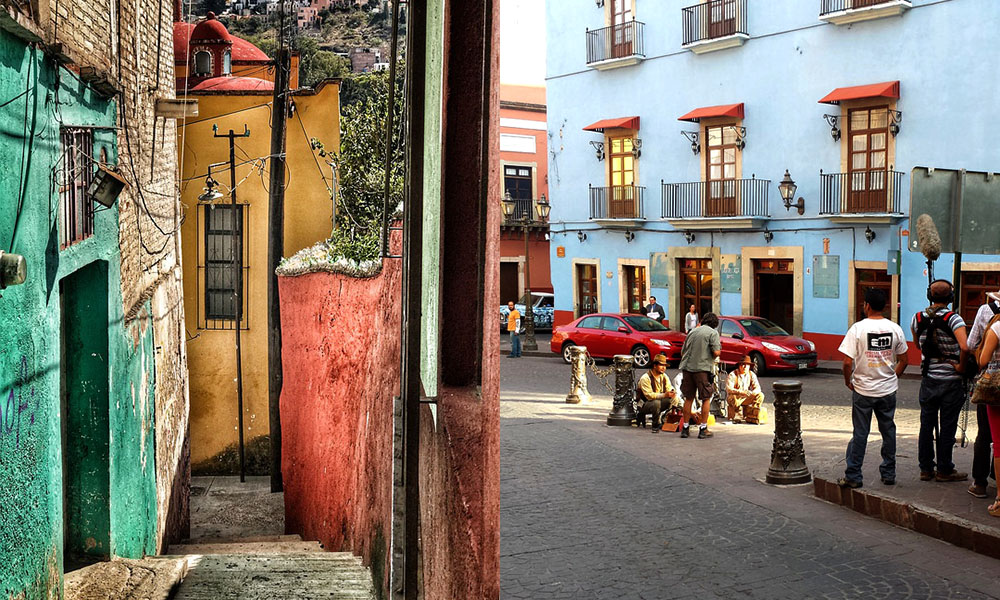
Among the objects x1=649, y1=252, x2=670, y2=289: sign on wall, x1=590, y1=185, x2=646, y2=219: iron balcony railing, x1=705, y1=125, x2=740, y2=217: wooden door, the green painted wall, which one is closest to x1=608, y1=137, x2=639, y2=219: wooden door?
x1=590, y1=185, x2=646, y2=219: iron balcony railing

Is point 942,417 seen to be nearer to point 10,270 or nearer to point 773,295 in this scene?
point 10,270

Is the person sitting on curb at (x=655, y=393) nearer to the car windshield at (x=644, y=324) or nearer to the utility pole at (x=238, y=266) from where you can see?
the utility pole at (x=238, y=266)

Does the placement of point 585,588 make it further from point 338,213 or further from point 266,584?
point 338,213

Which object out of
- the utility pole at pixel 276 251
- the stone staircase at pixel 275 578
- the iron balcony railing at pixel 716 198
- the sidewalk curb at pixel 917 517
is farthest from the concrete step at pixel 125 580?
the iron balcony railing at pixel 716 198

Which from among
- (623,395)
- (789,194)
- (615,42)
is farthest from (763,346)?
(615,42)

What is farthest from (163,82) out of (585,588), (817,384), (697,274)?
(697,274)

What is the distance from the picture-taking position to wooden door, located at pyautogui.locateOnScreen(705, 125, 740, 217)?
86.6 feet

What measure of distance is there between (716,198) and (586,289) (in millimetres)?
6330

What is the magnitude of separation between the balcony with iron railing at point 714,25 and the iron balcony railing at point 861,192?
4545 millimetres

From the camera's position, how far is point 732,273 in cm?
2675

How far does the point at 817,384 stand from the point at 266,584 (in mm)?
15596

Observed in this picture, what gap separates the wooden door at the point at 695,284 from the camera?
27.6 metres

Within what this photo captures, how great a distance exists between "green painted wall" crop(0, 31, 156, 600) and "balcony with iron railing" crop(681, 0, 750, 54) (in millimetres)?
22064

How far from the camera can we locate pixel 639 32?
28.9m
